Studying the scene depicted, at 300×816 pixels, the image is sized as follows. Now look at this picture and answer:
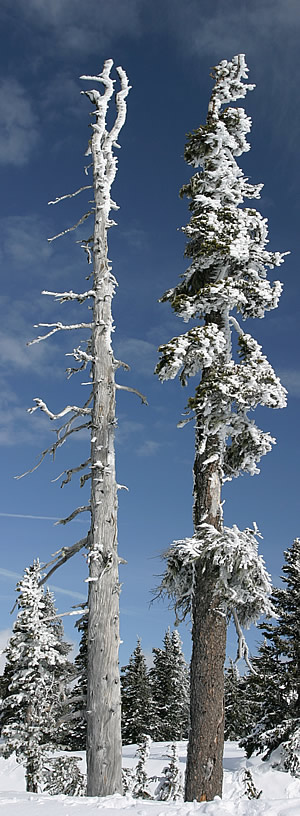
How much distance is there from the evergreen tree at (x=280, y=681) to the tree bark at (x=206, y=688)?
14.4m

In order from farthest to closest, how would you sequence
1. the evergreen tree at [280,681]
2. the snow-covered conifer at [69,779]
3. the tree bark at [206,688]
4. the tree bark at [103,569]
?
the evergreen tree at [280,681] < the snow-covered conifer at [69,779] < the tree bark at [206,688] < the tree bark at [103,569]

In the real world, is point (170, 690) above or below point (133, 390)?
below

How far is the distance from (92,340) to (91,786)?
7370 mm

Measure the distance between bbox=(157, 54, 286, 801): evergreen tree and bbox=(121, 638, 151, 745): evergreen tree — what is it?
39.5 m

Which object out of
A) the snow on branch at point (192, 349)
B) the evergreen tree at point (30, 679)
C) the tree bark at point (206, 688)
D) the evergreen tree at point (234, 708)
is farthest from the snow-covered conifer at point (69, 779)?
the evergreen tree at point (234, 708)

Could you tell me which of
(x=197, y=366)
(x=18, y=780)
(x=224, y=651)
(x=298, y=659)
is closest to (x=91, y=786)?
(x=224, y=651)

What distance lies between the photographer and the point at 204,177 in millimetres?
13570

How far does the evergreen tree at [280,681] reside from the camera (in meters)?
23.1

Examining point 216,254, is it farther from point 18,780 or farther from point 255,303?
point 18,780

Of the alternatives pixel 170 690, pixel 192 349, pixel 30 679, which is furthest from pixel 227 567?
pixel 170 690

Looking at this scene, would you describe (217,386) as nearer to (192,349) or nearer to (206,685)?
(192,349)

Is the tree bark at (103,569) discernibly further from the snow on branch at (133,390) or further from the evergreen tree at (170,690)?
the evergreen tree at (170,690)

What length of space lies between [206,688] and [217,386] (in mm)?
5226

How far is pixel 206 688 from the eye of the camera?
9.51 meters
